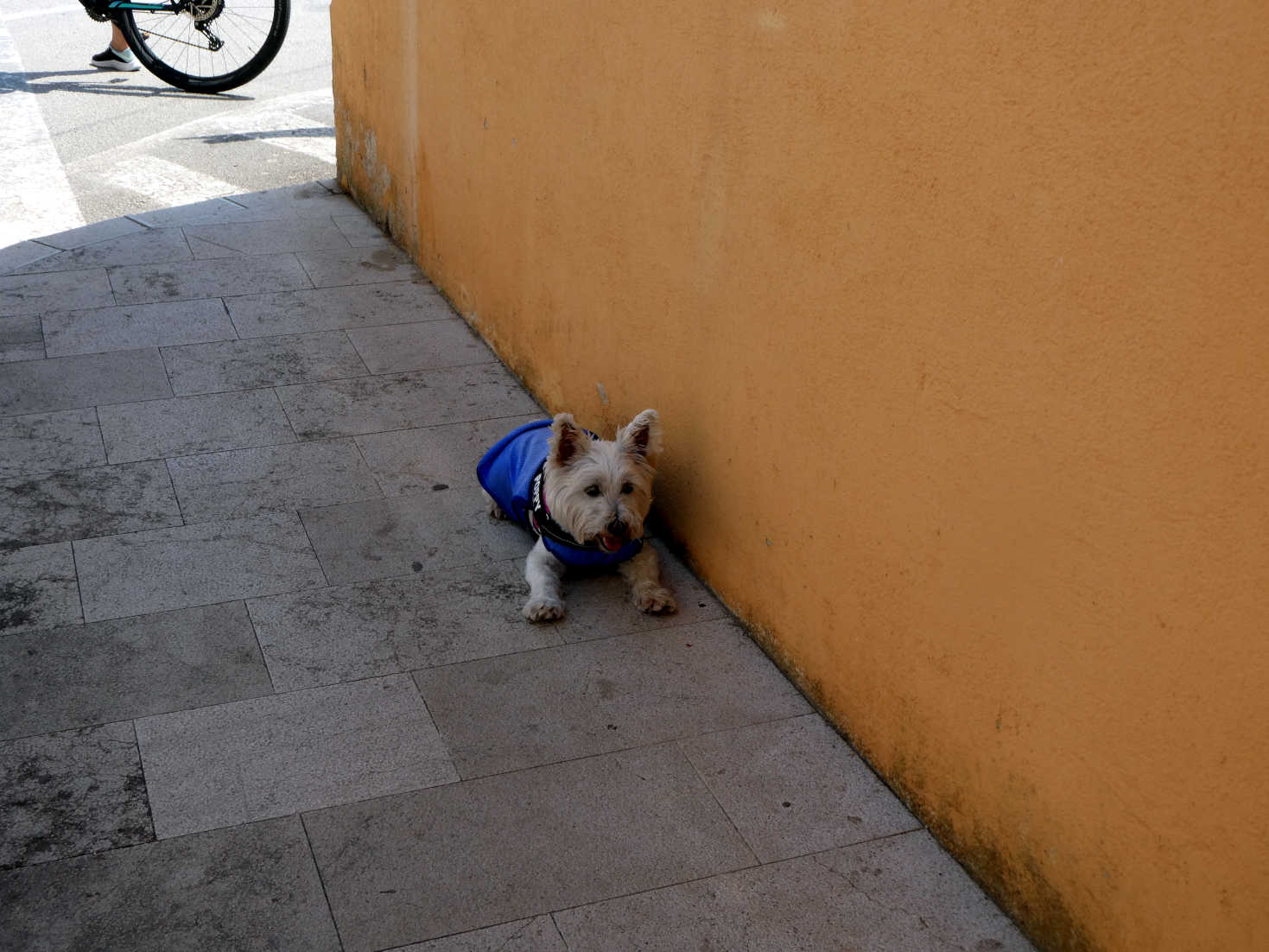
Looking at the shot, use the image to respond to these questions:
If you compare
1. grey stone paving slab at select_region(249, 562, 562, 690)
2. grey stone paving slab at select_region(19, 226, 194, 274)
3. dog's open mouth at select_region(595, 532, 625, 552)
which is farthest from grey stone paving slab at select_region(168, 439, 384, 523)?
grey stone paving slab at select_region(19, 226, 194, 274)

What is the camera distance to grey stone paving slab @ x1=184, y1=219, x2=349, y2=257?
7.70 meters

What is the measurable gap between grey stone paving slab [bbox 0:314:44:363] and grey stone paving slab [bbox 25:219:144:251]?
118 cm

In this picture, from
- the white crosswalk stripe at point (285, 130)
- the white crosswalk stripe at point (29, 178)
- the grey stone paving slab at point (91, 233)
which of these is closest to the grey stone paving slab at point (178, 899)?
the grey stone paving slab at point (91, 233)

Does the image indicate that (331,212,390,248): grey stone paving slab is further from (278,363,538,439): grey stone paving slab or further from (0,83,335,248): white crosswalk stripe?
(278,363,538,439): grey stone paving slab

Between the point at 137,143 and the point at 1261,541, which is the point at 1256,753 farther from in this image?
the point at 137,143

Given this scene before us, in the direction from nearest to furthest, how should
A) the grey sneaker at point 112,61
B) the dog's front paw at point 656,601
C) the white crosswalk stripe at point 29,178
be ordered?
the dog's front paw at point 656,601 < the white crosswalk stripe at point 29,178 < the grey sneaker at point 112,61

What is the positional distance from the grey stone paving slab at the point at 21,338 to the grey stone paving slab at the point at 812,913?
4.40 m

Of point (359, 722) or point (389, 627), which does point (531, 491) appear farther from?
point (359, 722)

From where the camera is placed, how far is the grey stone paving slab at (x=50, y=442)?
5.12 meters

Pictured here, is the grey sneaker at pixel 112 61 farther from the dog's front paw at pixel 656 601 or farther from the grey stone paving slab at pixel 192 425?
the dog's front paw at pixel 656 601

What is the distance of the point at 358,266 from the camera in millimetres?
7672

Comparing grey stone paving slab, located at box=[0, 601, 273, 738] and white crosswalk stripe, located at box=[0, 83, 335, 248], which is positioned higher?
grey stone paving slab, located at box=[0, 601, 273, 738]

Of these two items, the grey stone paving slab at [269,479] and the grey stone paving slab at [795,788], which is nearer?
the grey stone paving slab at [795,788]

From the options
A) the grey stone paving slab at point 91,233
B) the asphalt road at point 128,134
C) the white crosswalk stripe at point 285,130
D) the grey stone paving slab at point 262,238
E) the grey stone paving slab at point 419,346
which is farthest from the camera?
the white crosswalk stripe at point 285,130
